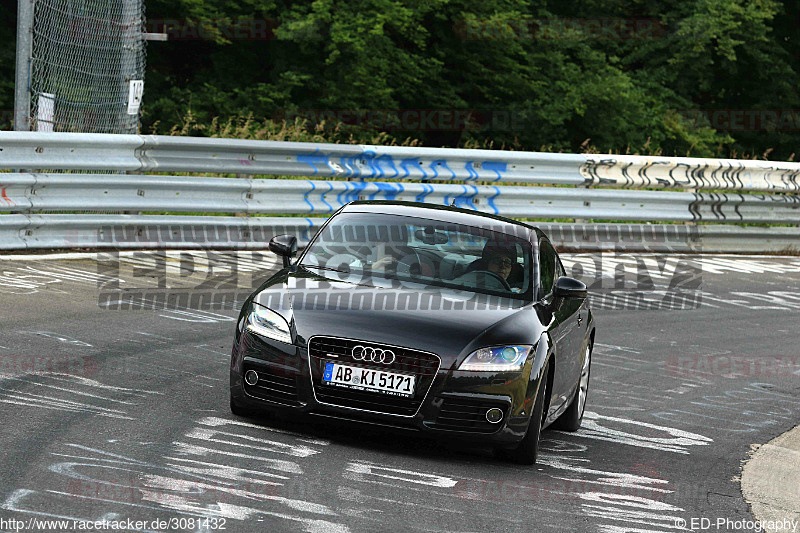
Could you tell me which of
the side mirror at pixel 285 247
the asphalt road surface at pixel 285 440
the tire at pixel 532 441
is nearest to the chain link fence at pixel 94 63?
the asphalt road surface at pixel 285 440

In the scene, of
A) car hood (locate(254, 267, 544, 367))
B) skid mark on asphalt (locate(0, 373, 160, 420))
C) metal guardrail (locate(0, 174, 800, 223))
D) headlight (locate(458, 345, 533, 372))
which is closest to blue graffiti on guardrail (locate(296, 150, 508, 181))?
metal guardrail (locate(0, 174, 800, 223))

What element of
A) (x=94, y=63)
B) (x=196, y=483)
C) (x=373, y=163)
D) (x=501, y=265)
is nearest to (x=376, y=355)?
(x=196, y=483)

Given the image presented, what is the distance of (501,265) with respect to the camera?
8.45m

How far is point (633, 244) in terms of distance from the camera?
18891 millimetres

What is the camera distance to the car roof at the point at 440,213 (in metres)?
8.88

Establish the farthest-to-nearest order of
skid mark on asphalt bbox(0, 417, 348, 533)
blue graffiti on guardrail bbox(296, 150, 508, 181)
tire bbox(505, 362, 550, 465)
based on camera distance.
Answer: blue graffiti on guardrail bbox(296, 150, 508, 181)
tire bbox(505, 362, 550, 465)
skid mark on asphalt bbox(0, 417, 348, 533)

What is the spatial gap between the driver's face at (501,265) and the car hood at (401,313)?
1.17 ft

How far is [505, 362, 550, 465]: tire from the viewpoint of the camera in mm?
7418

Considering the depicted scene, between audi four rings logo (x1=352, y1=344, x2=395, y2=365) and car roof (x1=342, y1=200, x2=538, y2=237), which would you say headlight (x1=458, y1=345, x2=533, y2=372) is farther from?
car roof (x1=342, y1=200, x2=538, y2=237)

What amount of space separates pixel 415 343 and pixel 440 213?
1.96 metres

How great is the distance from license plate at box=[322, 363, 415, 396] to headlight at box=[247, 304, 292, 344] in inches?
15.0

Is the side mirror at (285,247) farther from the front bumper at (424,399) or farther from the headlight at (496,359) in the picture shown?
the headlight at (496,359)

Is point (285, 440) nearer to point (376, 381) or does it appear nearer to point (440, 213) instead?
point (376, 381)

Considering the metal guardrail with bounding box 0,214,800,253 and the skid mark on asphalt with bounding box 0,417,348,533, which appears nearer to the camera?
the skid mark on asphalt with bounding box 0,417,348,533
